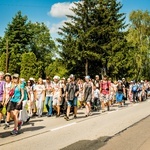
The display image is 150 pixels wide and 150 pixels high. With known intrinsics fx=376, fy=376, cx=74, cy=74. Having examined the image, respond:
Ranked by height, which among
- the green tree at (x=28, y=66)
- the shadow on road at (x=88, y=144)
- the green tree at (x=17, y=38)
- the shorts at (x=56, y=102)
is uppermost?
the green tree at (x=17, y=38)

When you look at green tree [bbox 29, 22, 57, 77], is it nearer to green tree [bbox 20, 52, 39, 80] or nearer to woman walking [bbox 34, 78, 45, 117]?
green tree [bbox 20, 52, 39, 80]

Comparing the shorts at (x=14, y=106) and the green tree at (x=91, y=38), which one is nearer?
the shorts at (x=14, y=106)

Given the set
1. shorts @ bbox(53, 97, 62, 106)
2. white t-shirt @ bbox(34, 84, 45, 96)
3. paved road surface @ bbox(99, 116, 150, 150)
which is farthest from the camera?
shorts @ bbox(53, 97, 62, 106)

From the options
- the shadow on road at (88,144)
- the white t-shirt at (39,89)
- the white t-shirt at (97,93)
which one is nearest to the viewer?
the shadow on road at (88,144)

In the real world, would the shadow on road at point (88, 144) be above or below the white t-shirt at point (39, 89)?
below

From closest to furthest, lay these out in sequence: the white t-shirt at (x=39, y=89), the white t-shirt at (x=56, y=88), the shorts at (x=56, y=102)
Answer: the white t-shirt at (x=39, y=89) < the shorts at (x=56, y=102) < the white t-shirt at (x=56, y=88)

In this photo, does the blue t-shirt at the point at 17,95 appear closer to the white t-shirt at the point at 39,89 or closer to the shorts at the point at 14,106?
the shorts at the point at 14,106

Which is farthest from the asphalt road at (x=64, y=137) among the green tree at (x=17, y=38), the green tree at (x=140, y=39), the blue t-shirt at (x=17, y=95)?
the green tree at (x=17, y=38)

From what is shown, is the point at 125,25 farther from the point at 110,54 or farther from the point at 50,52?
the point at 50,52

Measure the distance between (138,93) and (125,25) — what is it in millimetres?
24521

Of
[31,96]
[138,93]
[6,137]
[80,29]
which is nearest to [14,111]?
[6,137]

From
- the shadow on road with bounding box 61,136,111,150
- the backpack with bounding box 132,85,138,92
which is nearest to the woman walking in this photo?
the shadow on road with bounding box 61,136,111,150

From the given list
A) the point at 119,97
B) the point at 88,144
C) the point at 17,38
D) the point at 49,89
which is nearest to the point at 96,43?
the point at 119,97

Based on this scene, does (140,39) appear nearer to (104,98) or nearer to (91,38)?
(91,38)
